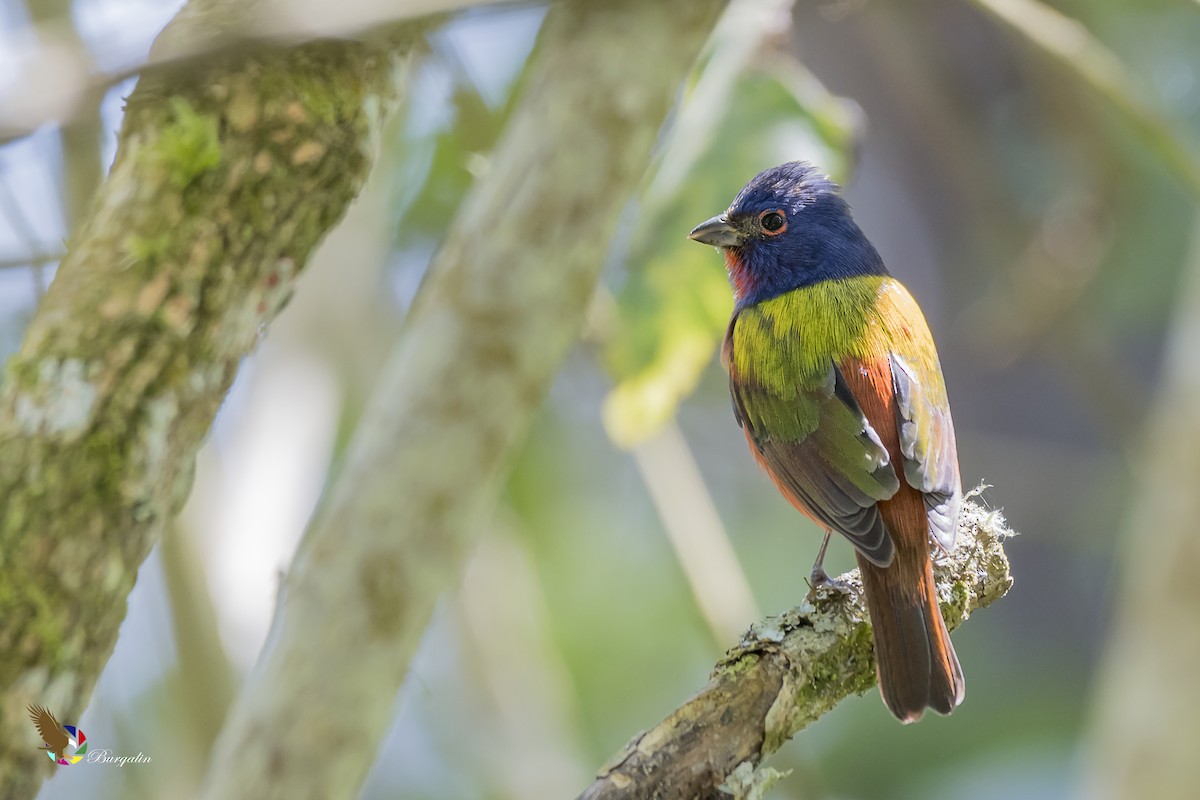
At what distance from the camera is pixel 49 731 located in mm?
2309

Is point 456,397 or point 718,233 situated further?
point 718,233

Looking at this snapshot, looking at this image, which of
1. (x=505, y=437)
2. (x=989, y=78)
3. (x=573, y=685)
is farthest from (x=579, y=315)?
(x=989, y=78)

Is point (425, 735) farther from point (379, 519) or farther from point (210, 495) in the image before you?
point (379, 519)

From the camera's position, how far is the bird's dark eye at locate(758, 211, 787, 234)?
416cm

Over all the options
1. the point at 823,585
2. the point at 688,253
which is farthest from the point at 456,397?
the point at 688,253

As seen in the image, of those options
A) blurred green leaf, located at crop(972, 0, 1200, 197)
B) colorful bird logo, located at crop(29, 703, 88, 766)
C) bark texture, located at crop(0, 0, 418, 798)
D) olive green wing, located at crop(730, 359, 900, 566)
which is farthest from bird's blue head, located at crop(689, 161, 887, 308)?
colorful bird logo, located at crop(29, 703, 88, 766)

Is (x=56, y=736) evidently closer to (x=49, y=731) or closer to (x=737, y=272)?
(x=49, y=731)

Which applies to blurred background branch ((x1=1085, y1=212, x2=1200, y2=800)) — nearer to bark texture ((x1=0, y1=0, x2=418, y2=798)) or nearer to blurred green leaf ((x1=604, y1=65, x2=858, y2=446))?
blurred green leaf ((x1=604, y1=65, x2=858, y2=446))

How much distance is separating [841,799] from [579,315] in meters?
5.18

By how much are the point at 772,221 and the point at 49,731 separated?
2808 mm

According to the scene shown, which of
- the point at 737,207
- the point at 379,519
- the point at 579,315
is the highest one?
the point at 737,207

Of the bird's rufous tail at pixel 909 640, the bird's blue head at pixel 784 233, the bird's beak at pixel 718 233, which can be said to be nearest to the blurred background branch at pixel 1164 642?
the bird's blue head at pixel 784 233

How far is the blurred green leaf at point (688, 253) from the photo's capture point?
3967 millimetres

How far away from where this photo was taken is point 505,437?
9.83 feet
